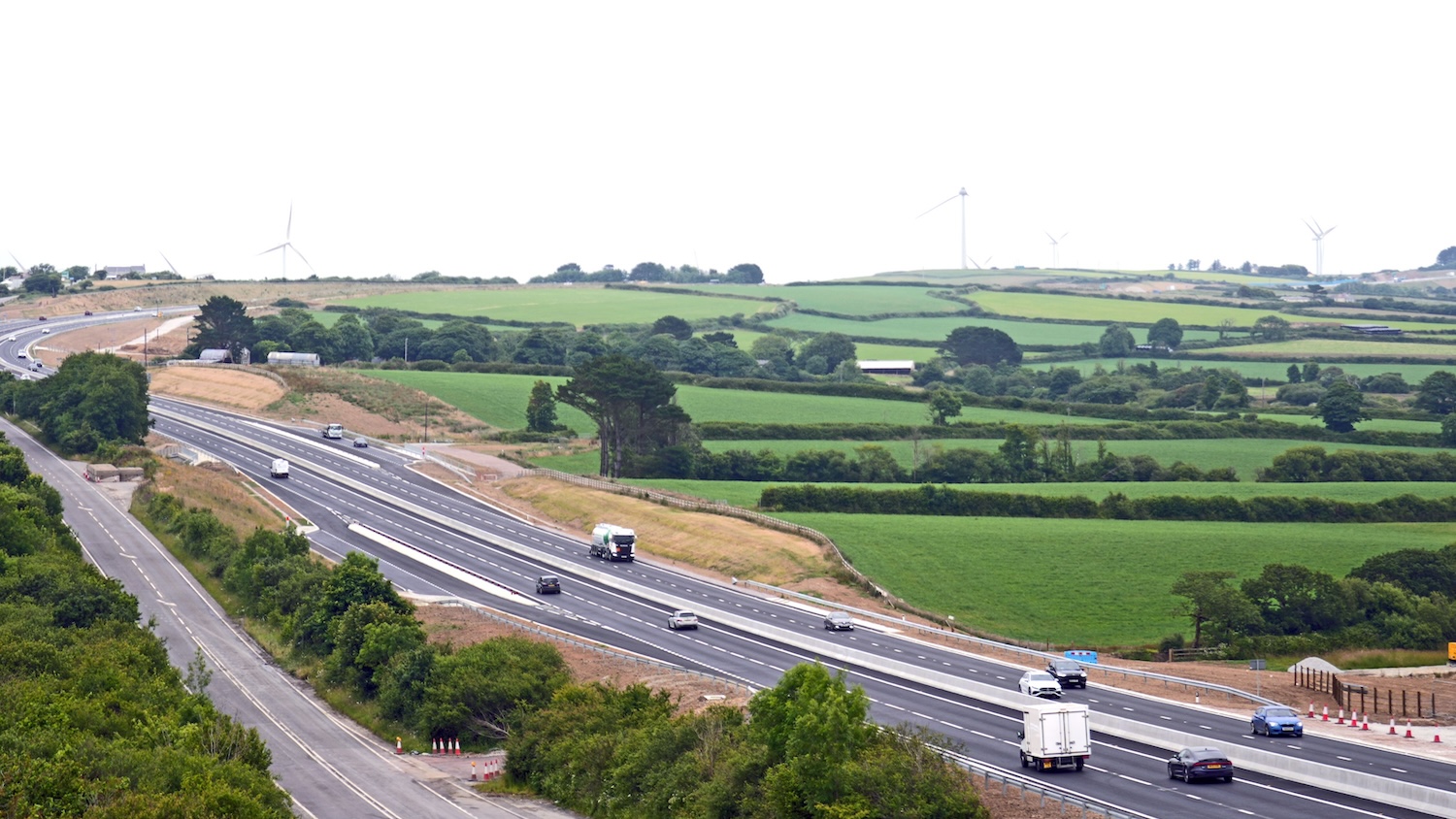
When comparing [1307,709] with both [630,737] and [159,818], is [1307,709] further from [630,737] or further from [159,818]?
[159,818]

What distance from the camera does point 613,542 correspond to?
353 ft

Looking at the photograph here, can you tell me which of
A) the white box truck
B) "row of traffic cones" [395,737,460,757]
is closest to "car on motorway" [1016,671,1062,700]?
the white box truck

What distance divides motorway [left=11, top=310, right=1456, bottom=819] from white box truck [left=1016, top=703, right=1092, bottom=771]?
2.35ft

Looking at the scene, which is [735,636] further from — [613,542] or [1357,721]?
[1357,721]

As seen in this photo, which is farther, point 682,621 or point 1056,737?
point 682,621

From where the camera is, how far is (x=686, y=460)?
474 feet

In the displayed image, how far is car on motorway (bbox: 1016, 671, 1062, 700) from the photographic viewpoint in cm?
6462

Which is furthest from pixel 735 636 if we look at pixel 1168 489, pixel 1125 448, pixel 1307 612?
pixel 1125 448

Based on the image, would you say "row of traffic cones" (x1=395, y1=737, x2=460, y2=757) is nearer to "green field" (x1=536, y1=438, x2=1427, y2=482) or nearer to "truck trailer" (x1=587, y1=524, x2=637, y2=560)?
"truck trailer" (x1=587, y1=524, x2=637, y2=560)

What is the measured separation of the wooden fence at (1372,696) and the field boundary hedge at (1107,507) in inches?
1724

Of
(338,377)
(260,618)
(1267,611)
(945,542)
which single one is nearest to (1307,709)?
(1267,611)

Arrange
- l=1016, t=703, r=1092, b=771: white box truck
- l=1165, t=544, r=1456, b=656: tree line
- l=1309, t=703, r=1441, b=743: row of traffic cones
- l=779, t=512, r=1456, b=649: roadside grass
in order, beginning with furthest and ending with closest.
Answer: l=779, t=512, r=1456, b=649: roadside grass
l=1165, t=544, r=1456, b=656: tree line
l=1309, t=703, r=1441, b=743: row of traffic cones
l=1016, t=703, r=1092, b=771: white box truck

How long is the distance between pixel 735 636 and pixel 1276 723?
1310 inches

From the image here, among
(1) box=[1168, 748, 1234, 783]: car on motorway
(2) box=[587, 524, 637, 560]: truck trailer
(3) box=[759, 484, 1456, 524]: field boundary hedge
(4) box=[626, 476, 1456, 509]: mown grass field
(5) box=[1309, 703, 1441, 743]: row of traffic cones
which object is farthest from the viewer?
(4) box=[626, 476, 1456, 509]: mown grass field
